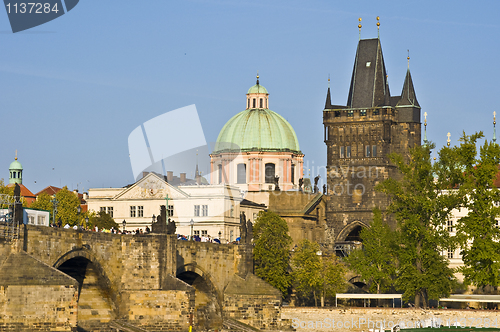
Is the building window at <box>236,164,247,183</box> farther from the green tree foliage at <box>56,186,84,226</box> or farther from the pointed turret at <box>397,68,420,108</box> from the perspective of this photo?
the pointed turret at <box>397,68,420,108</box>

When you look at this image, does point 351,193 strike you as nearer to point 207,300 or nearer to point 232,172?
point 232,172

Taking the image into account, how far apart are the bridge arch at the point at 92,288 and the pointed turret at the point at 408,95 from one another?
2327 inches

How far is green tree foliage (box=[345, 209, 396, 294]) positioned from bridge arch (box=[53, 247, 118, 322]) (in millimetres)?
28679

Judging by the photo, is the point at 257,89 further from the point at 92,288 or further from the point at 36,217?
the point at 92,288

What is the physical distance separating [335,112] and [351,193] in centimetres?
960

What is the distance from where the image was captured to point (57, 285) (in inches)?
2389

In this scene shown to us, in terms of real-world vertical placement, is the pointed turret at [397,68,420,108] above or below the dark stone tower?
above

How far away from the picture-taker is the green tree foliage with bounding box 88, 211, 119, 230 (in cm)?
11325

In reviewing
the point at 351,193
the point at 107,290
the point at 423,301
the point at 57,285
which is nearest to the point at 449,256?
the point at 351,193

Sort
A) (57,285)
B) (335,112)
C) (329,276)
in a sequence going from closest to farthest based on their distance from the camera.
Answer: (57,285) < (329,276) < (335,112)

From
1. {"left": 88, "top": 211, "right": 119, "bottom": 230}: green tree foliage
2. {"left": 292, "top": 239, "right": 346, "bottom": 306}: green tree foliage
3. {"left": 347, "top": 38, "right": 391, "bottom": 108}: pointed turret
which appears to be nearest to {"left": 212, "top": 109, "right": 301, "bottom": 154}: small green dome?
{"left": 347, "top": 38, "right": 391, "bottom": 108}: pointed turret

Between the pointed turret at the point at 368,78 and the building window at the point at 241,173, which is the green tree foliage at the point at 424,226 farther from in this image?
the building window at the point at 241,173

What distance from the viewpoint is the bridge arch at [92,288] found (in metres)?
70.2

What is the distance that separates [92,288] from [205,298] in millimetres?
14453
